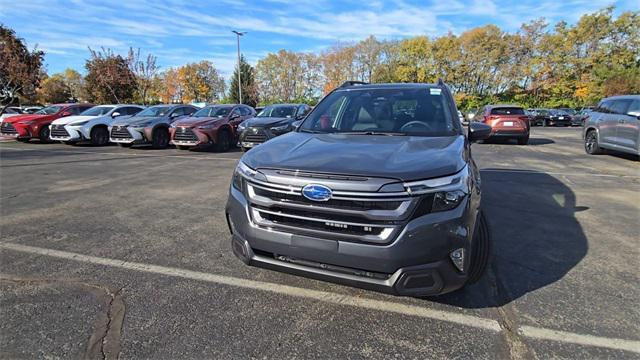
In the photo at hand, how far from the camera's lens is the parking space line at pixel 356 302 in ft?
8.09

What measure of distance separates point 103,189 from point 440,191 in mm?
6729

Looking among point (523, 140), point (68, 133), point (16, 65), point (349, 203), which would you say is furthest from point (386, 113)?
point (16, 65)

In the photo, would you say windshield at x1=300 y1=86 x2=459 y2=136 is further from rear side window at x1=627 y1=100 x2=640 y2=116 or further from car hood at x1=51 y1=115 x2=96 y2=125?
car hood at x1=51 y1=115 x2=96 y2=125

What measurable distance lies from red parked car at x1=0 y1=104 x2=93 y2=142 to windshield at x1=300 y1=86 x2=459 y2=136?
17.0m

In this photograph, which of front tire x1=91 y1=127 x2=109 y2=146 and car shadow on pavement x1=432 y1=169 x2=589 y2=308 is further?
front tire x1=91 y1=127 x2=109 y2=146

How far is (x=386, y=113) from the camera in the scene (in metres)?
3.86

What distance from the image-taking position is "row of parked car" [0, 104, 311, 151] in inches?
506

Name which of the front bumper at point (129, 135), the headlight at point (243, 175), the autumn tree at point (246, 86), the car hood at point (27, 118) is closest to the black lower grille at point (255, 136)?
the front bumper at point (129, 135)

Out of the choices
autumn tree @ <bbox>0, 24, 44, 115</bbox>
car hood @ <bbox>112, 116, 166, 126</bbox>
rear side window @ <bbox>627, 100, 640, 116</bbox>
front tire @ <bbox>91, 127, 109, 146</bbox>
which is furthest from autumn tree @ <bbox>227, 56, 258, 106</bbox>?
rear side window @ <bbox>627, 100, 640, 116</bbox>

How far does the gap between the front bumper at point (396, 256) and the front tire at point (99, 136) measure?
16.0 metres

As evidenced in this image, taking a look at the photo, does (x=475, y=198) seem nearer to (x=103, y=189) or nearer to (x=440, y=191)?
(x=440, y=191)

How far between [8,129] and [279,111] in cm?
1270

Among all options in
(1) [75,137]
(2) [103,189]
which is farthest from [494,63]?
(2) [103,189]

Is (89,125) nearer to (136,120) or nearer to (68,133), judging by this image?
(68,133)
